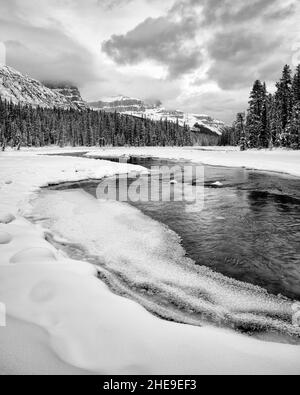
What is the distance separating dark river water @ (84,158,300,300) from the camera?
233 inches

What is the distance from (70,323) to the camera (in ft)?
10.6

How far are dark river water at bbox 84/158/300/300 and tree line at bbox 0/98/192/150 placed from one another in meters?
96.3

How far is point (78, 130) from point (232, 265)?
116 metres

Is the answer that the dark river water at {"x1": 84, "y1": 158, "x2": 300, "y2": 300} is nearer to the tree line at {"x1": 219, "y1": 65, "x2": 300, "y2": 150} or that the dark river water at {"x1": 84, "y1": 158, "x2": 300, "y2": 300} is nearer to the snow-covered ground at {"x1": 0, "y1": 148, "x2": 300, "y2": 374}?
the snow-covered ground at {"x1": 0, "y1": 148, "x2": 300, "y2": 374}

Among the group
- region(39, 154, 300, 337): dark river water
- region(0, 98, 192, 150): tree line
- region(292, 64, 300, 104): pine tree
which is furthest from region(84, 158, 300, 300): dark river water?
region(0, 98, 192, 150): tree line

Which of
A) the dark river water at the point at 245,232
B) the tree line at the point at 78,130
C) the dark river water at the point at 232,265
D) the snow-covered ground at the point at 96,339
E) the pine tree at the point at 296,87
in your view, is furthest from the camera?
the tree line at the point at 78,130

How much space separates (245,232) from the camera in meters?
8.62

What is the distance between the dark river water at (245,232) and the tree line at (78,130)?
96.3 m

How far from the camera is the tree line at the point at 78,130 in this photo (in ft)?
335

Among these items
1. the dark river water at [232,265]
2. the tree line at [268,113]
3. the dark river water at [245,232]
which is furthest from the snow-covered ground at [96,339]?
the tree line at [268,113]

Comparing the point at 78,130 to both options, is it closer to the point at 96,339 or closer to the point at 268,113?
the point at 268,113

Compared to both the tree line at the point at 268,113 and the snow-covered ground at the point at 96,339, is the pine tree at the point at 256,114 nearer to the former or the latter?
the tree line at the point at 268,113

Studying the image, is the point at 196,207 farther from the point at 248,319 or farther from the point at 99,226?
the point at 248,319

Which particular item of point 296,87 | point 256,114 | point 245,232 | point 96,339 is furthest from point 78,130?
point 96,339
